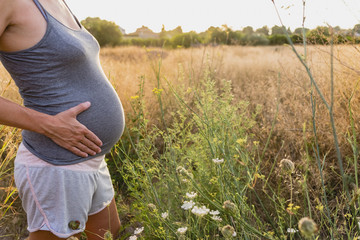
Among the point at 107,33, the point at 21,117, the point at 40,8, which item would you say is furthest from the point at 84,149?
the point at 107,33

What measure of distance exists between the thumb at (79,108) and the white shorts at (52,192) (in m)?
0.25

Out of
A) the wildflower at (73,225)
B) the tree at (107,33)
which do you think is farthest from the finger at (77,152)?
the tree at (107,33)

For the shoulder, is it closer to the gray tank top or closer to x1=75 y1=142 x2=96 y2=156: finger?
the gray tank top

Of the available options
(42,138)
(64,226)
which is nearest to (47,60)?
(42,138)

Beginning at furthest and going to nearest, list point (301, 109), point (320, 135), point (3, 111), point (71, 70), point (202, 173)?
point (301, 109) → point (320, 135) → point (202, 173) → point (71, 70) → point (3, 111)

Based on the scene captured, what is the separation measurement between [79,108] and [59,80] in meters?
0.15

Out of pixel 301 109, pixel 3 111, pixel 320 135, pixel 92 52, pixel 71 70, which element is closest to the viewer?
pixel 3 111

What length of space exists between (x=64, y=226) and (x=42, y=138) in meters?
0.41

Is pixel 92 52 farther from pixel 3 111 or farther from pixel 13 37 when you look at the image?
pixel 3 111

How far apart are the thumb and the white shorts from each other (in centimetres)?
25

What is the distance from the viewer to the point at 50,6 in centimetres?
137

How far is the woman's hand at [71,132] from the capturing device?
1.29 metres

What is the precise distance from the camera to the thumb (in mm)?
1317

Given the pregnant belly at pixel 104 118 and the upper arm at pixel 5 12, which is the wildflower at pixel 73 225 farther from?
the upper arm at pixel 5 12
